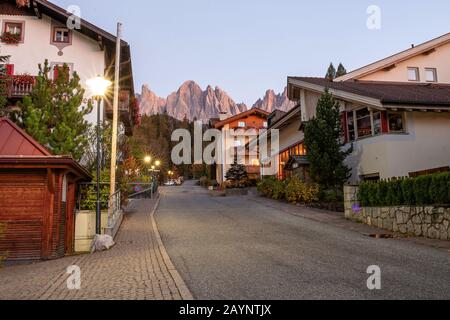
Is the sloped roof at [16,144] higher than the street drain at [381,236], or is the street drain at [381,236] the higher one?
the sloped roof at [16,144]

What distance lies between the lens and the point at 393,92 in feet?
66.0

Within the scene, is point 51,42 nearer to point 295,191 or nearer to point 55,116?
point 55,116

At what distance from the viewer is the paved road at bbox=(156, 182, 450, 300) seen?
5.84m

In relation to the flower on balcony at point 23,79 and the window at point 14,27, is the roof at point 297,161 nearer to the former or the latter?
the flower on balcony at point 23,79

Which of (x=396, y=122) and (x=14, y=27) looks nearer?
(x=396, y=122)

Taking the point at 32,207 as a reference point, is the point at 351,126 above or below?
above

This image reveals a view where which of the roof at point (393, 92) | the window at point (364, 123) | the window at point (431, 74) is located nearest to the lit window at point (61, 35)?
the roof at point (393, 92)

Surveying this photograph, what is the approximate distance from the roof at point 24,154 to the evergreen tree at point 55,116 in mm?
3863

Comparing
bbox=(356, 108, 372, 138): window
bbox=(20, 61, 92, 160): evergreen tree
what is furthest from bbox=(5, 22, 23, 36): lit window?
bbox=(356, 108, 372, 138): window

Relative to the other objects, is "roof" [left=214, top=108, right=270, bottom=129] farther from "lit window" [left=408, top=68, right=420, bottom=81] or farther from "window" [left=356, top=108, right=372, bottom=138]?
"window" [left=356, top=108, right=372, bottom=138]

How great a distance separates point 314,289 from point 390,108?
45.0ft

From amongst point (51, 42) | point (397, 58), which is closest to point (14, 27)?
point (51, 42)

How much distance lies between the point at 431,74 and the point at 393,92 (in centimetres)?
850

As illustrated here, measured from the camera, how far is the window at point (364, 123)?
1905 cm
